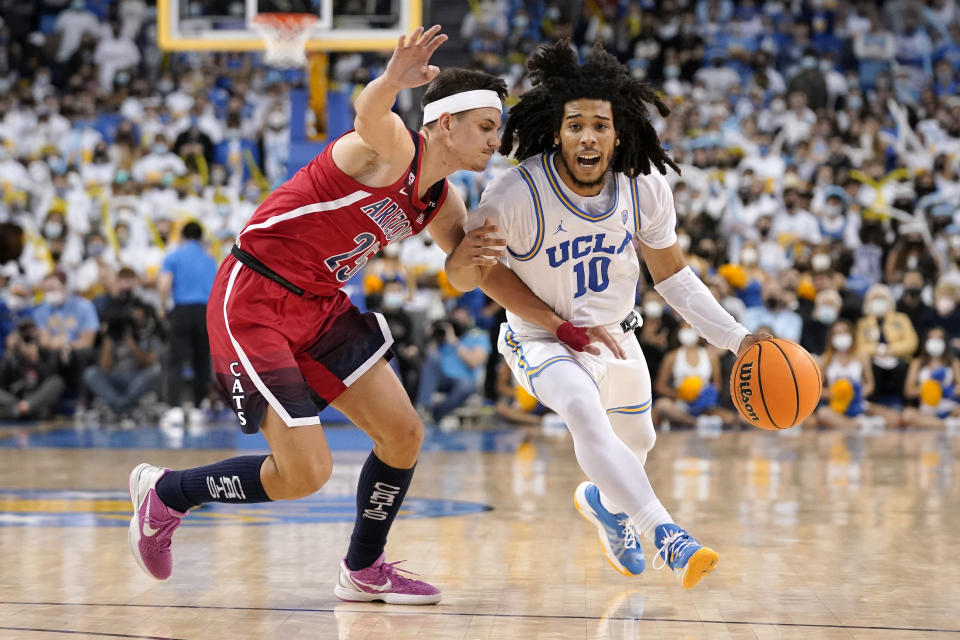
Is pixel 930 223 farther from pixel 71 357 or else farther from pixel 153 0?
pixel 153 0

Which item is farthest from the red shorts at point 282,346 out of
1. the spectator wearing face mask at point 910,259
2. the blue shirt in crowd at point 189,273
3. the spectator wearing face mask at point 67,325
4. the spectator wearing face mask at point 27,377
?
the spectator wearing face mask at point 910,259

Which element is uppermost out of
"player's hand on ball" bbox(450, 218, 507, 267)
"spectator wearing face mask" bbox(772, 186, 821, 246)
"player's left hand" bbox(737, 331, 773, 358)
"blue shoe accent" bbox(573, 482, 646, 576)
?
"player's hand on ball" bbox(450, 218, 507, 267)

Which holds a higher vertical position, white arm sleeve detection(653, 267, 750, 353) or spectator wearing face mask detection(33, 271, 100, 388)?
white arm sleeve detection(653, 267, 750, 353)

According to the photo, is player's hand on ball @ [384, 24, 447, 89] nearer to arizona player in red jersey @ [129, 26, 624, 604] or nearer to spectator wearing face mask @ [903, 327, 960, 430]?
arizona player in red jersey @ [129, 26, 624, 604]

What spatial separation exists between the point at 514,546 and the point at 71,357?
→ 853 cm

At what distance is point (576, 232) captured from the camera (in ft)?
15.3

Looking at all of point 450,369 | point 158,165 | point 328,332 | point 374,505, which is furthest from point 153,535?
point 158,165

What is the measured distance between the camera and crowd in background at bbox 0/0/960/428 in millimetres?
12227

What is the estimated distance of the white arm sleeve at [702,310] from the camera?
4.75 m

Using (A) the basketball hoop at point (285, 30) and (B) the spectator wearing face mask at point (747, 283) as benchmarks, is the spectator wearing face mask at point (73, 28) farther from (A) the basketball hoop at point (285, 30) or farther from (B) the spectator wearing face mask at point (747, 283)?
(B) the spectator wearing face mask at point (747, 283)

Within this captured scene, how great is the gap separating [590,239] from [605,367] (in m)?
0.51

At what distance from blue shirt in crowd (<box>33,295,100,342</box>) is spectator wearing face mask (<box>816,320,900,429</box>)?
7.66 m

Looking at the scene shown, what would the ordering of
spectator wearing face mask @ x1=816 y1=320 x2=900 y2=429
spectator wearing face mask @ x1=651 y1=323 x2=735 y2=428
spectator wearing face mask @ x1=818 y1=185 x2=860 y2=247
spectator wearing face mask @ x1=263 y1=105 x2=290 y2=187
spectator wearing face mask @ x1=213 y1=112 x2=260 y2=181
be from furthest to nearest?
1. spectator wearing face mask @ x1=213 y1=112 x2=260 y2=181
2. spectator wearing face mask @ x1=263 y1=105 x2=290 y2=187
3. spectator wearing face mask @ x1=818 y1=185 x2=860 y2=247
4. spectator wearing face mask @ x1=816 y1=320 x2=900 y2=429
5. spectator wearing face mask @ x1=651 y1=323 x2=735 y2=428

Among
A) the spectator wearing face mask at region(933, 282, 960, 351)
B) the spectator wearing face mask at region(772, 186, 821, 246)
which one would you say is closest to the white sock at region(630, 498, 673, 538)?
the spectator wearing face mask at region(933, 282, 960, 351)
